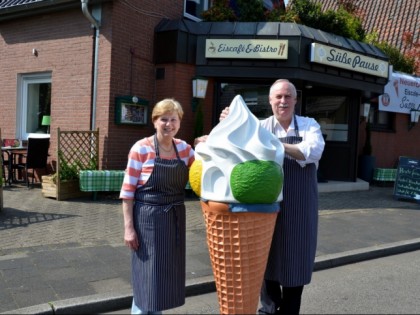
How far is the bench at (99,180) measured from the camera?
8227mm

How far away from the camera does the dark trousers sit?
3227mm

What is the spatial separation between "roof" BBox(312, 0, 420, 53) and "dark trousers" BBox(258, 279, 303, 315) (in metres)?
20.0

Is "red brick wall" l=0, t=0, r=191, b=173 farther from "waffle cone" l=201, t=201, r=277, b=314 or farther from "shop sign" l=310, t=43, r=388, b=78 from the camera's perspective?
"waffle cone" l=201, t=201, r=277, b=314

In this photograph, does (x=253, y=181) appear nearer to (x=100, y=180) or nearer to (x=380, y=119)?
(x=100, y=180)

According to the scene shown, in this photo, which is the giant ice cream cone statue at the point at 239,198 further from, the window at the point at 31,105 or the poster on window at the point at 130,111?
the window at the point at 31,105

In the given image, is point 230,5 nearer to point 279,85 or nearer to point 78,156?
point 78,156

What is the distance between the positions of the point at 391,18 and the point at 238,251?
23.5 meters

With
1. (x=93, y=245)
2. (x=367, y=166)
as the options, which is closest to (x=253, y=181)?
(x=93, y=245)

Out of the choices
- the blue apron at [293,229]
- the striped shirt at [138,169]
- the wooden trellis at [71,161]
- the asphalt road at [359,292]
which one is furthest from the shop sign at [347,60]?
the striped shirt at [138,169]

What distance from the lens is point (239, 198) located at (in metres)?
2.54

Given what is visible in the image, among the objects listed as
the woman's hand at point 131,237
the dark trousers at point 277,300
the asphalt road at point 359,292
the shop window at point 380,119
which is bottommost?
the asphalt road at point 359,292

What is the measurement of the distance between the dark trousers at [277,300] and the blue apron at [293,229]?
155mm

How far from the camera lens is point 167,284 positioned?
297 centimetres

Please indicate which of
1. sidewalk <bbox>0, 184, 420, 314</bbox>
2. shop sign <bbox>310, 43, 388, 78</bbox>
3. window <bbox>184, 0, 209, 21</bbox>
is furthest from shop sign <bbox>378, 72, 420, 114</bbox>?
window <bbox>184, 0, 209, 21</bbox>
